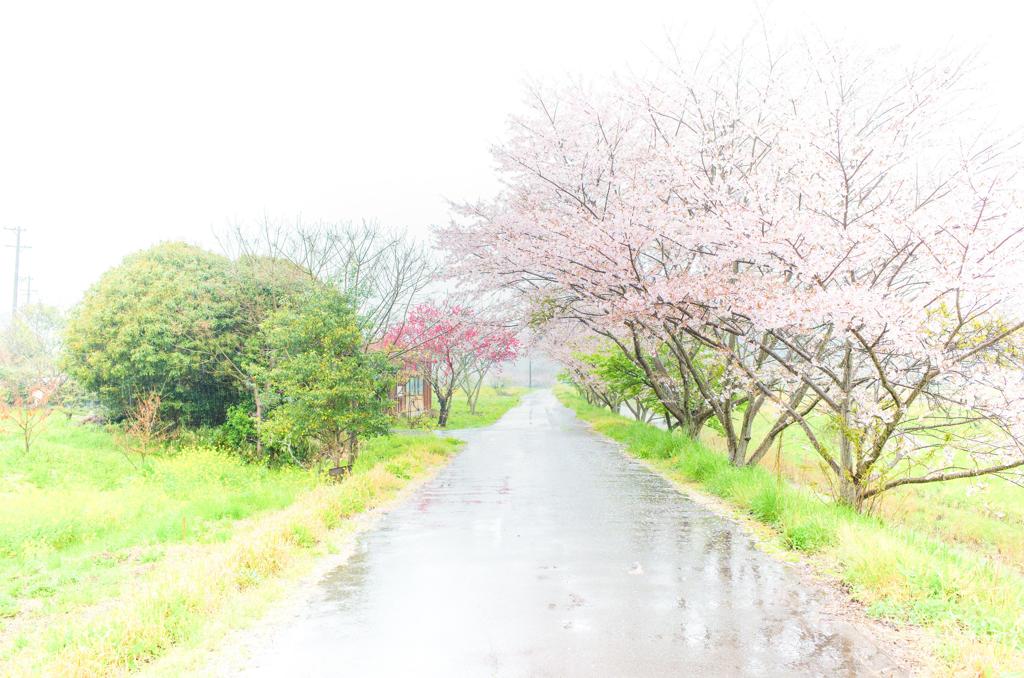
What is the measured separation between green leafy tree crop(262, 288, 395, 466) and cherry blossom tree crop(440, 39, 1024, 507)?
3.12m

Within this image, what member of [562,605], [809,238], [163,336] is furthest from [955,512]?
[163,336]

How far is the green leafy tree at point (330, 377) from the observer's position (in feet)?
42.8

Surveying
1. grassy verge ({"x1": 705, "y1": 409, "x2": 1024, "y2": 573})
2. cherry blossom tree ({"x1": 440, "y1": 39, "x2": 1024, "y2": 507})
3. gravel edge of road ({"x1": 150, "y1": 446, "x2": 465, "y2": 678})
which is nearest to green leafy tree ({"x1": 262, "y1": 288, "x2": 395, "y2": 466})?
cherry blossom tree ({"x1": 440, "y1": 39, "x2": 1024, "y2": 507})

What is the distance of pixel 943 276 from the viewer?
23.0 ft

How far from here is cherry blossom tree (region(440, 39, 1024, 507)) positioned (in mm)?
7355

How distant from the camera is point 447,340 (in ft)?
80.8

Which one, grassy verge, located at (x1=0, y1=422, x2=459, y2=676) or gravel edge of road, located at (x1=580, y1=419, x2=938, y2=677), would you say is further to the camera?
grassy verge, located at (x1=0, y1=422, x2=459, y2=676)

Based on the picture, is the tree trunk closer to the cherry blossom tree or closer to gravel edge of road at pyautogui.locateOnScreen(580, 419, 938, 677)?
the cherry blossom tree

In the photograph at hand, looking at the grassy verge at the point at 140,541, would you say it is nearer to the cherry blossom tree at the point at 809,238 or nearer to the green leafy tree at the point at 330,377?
the green leafy tree at the point at 330,377

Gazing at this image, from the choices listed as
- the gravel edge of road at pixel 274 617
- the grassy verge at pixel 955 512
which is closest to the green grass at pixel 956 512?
the grassy verge at pixel 955 512

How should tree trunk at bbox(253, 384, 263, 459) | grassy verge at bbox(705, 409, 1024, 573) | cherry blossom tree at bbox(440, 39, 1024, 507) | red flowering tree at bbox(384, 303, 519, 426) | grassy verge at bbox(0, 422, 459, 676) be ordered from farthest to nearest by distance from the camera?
red flowering tree at bbox(384, 303, 519, 426) → tree trunk at bbox(253, 384, 263, 459) → grassy verge at bbox(705, 409, 1024, 573) → cherry blossom tree at bbox(440, 39, 1024, 507) → grassy verge at bbox(0, 422, 459, 676)

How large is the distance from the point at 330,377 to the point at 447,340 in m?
11.8

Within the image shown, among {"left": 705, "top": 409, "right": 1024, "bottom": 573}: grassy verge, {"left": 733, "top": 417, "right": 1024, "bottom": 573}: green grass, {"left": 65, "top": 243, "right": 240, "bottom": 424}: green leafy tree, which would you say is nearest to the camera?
{"left": 705, "top": 409, "right": 1024, "bottom": 573}: grassy verge

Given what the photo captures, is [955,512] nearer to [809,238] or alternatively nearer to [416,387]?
Result: [809,238]
